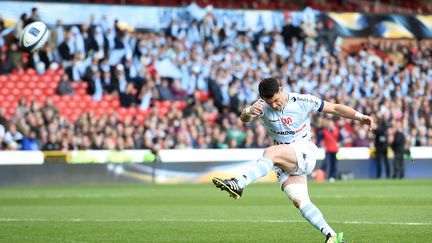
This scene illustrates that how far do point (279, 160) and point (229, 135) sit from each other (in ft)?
66.8

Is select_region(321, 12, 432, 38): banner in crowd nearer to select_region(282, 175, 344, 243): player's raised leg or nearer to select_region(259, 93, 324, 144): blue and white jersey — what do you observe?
select_region(259, 93, 324, 144): blue and white jersey

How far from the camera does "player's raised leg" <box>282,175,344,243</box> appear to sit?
1066cm

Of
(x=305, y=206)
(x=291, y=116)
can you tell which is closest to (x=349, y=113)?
(x=291, y=116)

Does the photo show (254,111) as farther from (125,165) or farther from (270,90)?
(125,165)

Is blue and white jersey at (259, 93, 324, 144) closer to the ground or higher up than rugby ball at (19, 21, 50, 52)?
closer to the ground

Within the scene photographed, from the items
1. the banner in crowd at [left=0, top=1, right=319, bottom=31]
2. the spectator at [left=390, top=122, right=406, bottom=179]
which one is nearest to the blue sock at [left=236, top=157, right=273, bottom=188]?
the spectator at [left=390, top=122, right=406, bottom=179]

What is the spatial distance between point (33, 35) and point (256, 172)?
32.8 feet

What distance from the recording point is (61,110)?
31.6 meters

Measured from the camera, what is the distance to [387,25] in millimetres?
41812

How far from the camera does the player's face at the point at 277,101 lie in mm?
10836

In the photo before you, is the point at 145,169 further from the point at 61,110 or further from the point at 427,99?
the point at 427,99

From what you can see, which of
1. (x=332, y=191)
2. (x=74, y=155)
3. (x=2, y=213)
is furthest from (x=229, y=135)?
(x=2, y=213)

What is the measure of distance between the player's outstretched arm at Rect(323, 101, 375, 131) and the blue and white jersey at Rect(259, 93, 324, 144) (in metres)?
0.11

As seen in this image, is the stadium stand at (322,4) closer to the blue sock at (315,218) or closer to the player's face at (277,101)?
the player's face at (277,101)
